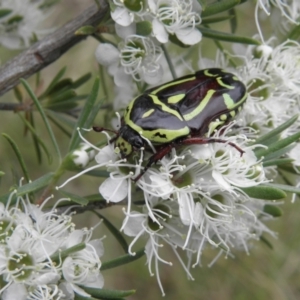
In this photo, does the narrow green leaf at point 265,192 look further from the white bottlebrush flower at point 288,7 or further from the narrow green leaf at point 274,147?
the white bottlebrush flower at point 288,7

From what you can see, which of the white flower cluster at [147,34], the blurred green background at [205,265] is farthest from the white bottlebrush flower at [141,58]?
the blurred green background at [205,265]

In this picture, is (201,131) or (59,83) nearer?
(201,131)

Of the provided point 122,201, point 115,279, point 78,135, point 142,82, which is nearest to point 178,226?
point 122,201

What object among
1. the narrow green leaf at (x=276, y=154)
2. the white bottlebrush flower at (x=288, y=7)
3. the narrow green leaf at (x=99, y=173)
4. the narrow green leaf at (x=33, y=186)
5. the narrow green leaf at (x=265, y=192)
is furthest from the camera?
the white bottlebrush flower at (x=288, y=7)

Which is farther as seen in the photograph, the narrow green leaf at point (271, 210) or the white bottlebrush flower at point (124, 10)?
the narrow green leaf at point (271, 210)

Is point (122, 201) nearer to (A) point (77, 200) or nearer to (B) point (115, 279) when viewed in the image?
(A) point (77, 200)

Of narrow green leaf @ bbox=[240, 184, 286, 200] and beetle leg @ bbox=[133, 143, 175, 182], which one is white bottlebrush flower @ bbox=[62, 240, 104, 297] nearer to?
beetle leg @ bbox=[133, 143, 175, 182]
